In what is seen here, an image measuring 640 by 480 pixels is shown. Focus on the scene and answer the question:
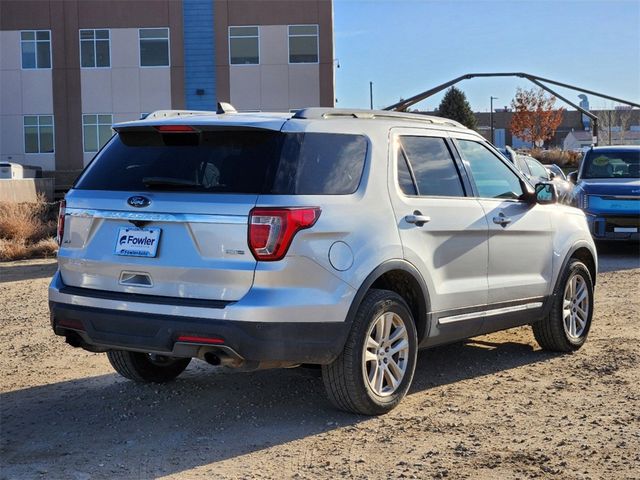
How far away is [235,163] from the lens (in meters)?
5.16

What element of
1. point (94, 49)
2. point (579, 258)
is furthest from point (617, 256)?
point (94, 49)

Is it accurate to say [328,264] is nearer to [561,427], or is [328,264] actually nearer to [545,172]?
[561,427]

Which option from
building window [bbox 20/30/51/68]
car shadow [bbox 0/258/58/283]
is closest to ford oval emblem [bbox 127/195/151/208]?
car shadow [bbox 0/258/58/283]

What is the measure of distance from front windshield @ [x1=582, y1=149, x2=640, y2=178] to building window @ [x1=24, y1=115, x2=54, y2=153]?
1263 inches

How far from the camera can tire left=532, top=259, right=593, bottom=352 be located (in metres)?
7.31

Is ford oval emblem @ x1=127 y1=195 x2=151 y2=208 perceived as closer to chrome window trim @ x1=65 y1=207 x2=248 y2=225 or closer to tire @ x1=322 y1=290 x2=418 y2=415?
chrome window trim @ x1=65 y1=207 x2=248 y2=225

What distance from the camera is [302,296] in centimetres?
499

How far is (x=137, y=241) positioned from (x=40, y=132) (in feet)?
132

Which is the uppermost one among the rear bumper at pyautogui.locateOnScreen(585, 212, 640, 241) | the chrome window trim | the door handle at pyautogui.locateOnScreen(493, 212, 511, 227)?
the chrome window trim

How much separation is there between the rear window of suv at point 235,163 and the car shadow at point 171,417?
151 centimetres

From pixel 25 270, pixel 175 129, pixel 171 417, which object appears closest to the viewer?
pixel 175 129

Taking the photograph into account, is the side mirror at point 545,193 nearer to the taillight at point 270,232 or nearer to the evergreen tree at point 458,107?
the taillight at point 270,232

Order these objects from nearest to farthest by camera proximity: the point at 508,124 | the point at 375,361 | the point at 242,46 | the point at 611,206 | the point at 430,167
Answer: the point at 375,361
the point at 430,167
the point at 611,206
the point at 242,46
the point at 508,124

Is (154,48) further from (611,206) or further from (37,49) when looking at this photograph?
(611,206)
